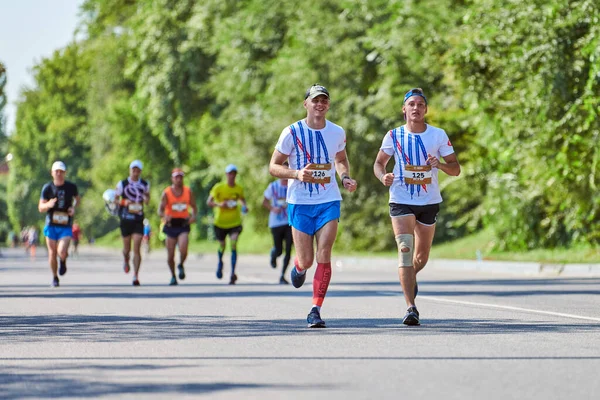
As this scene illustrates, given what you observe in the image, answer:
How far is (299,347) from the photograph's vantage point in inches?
376

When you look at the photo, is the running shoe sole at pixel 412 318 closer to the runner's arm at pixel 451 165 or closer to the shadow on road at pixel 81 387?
the runner's arm at pixel 451 165

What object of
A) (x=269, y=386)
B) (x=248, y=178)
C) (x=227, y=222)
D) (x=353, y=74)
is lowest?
(x=269, y=386)

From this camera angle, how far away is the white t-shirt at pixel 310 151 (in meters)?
11.5

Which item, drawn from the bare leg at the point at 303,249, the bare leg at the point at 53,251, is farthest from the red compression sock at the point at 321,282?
the bare leg at the point at 53,251

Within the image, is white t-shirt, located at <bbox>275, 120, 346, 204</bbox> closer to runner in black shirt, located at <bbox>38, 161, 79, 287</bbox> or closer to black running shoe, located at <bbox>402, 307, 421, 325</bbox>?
black running shoe, located at <bbox>402, 307, 421, 325</bbox>

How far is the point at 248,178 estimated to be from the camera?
4300cm

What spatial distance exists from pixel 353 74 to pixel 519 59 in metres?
12.9

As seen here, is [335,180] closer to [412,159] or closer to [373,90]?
[412,159]

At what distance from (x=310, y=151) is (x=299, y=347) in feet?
7.93

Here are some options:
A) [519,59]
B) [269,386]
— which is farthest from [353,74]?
[269,386]

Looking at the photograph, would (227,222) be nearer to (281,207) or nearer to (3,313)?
(281,207)

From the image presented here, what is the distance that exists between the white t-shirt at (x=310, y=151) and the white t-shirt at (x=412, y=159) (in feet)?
1.56

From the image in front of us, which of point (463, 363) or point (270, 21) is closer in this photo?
point (463, 363)

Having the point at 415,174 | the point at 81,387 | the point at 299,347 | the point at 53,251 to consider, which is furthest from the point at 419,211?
the point at 53,251
